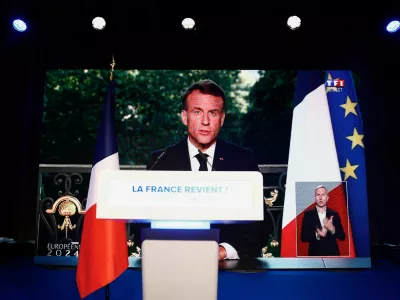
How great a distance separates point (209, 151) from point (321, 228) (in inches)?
52.3

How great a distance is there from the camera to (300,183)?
12.1 ft

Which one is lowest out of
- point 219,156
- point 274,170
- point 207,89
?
point 274,170

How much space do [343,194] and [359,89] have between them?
46.9 inches

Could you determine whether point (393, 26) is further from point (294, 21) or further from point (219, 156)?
point (219, 156)

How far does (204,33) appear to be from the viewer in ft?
11.9

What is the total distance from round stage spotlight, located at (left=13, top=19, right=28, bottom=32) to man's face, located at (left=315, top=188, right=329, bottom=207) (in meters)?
3.24

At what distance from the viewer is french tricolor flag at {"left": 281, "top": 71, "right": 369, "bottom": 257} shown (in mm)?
3652

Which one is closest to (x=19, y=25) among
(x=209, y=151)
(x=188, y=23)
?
(x=188, y=23)

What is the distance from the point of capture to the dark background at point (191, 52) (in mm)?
3543

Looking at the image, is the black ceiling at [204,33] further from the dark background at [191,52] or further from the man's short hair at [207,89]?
the man's short hair at [207,89]

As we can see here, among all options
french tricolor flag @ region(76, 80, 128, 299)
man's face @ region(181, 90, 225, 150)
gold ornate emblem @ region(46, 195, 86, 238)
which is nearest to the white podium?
french tricolor flag @ region(76, 80, 128, 299)

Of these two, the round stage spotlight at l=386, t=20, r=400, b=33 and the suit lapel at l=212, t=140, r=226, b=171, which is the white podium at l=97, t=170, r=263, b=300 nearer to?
the suit lapel at l=212, t=140, r=226, b=171

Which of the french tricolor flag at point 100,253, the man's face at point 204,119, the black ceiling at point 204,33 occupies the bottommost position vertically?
the french tricolor flag at point 100,253

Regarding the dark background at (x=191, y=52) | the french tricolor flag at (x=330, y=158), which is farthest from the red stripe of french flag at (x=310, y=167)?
the dark background at (x=191, y=52)
